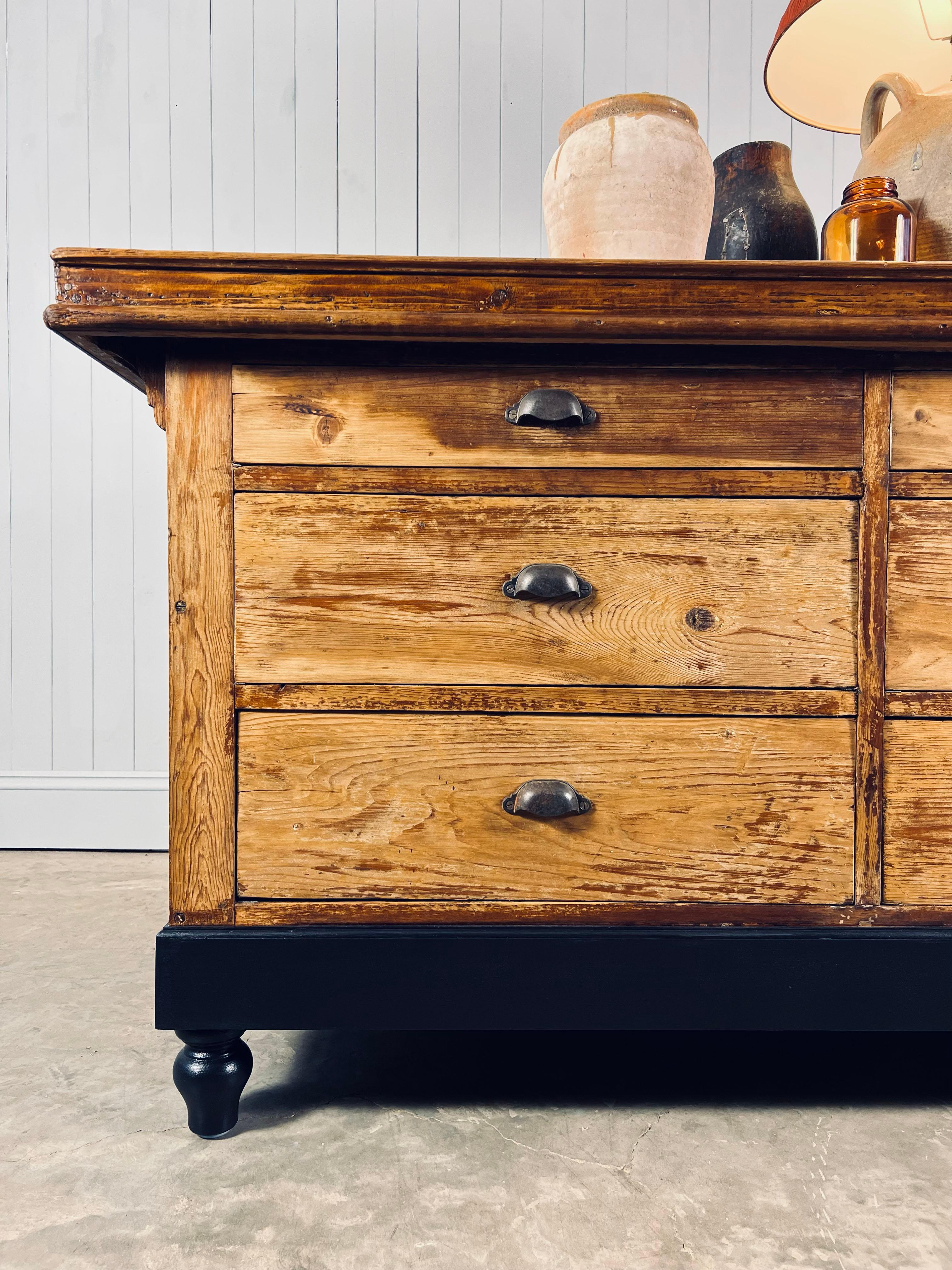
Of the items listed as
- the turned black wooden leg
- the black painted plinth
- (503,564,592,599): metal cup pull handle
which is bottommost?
the turned black wooden leg

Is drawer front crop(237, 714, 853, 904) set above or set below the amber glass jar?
below

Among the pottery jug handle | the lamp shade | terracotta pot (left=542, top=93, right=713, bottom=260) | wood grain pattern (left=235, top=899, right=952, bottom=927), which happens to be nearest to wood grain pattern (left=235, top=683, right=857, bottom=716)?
wood grain pattern (left=235, top=899, right=952, bottom=927)

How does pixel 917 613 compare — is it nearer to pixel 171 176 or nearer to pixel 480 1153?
pixel 480 1153

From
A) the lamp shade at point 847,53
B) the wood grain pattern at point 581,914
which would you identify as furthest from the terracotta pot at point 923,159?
the wood grain pattern at point 581,914

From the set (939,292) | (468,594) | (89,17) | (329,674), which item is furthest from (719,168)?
(89,17)

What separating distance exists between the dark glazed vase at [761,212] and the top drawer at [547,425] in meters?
0.30

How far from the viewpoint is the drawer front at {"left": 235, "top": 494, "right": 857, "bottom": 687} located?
2.47 ft

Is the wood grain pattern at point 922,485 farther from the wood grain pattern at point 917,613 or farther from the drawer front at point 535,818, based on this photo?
the drawer front at point 535,818

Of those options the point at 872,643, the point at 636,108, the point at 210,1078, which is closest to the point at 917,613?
the point at 872,643

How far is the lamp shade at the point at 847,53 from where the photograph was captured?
1046 millimetres

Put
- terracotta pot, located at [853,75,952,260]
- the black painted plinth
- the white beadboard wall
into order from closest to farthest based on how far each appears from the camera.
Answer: the black painted plinth < terracotta pot, located at [853,75,952,260] < the white beadboard wall

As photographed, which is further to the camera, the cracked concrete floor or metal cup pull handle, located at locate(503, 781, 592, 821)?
metal cup pull handle, located at locate(503, 781, 592, 821)

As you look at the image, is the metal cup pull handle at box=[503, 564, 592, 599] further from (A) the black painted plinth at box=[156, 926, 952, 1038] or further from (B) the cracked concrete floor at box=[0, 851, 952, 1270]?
(B) the cracked concrete floor at box=[0, 851, 952, 1270]

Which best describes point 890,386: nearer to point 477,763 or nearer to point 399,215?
point 477,763
